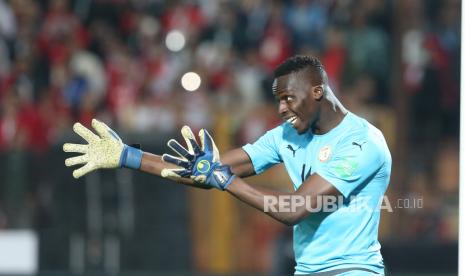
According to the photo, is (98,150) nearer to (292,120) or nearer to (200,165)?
(200,165)

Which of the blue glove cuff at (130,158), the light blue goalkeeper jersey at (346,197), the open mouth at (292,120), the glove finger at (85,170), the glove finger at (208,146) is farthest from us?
Result: the blue glove cuff at (130,158)

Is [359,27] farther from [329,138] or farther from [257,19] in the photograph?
[329,138]

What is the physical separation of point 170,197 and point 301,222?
657cm

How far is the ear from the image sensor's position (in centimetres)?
655

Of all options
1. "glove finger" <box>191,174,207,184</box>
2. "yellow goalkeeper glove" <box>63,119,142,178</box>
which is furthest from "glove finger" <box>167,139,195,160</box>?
"yellow goalkeeper glove" <box>63,119,142,178</box>

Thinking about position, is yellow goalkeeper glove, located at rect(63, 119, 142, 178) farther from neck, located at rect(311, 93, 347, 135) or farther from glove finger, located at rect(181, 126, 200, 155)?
neck, located at rect(311, 93, 347, 135)

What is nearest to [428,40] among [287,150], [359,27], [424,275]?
[359,27]

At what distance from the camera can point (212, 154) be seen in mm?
6281

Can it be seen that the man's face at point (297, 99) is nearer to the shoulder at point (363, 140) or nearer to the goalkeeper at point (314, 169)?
the goalkeeper at point (314, 169)

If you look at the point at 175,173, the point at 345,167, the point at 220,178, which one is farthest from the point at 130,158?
the point at 345,167

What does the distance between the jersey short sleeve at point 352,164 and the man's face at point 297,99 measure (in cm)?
27

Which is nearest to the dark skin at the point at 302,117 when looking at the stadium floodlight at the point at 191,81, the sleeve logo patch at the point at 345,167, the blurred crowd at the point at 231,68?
the sleeve logo patch at the point at 345,167

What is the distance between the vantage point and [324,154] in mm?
6562

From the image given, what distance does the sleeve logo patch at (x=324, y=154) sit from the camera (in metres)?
6.53
